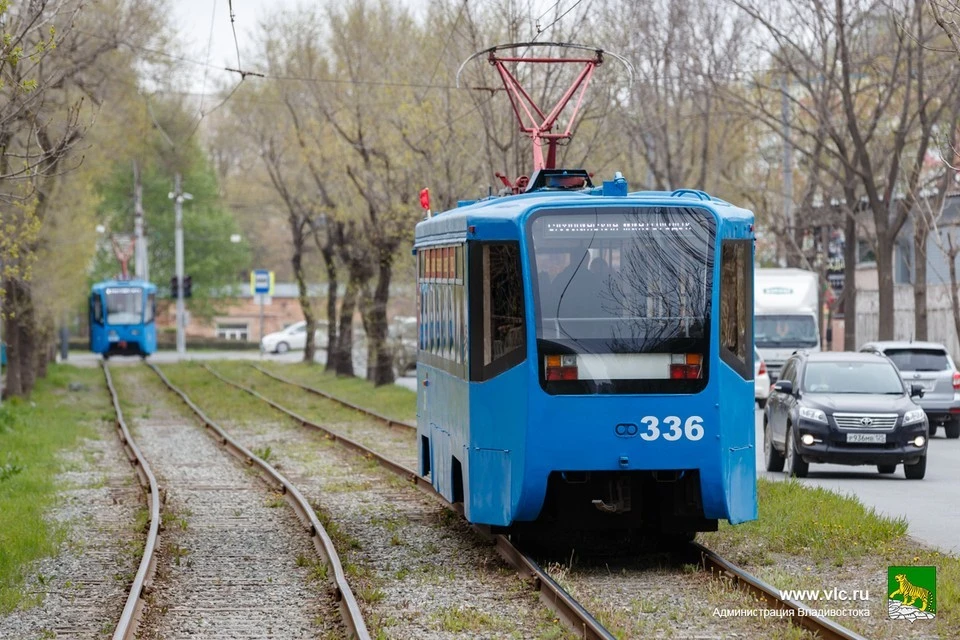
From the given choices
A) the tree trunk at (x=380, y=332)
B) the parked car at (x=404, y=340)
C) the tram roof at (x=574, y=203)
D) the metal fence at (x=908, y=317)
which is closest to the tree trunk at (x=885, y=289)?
the metal fence at (x=908, y=317)

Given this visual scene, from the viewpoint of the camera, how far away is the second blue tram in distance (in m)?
11.8

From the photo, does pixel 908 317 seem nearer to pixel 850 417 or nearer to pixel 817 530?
pixel 850 417

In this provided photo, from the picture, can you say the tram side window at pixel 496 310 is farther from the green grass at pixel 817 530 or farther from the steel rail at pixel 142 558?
the steel rail at pixel 142 558

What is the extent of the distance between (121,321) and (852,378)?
151 ft

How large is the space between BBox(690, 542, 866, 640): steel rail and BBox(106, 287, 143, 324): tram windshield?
5198 centimetres

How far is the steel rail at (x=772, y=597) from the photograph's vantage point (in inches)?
353

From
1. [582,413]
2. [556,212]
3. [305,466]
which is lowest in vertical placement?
[305,466]

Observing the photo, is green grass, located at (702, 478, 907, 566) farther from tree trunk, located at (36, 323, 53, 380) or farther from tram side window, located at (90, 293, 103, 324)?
tram side window, located at (90, 293, 103, 324)

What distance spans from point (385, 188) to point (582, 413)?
25.4 metres

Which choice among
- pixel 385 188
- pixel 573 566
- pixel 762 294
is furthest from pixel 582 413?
pixel 762 294

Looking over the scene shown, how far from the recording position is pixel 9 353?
1500 inches

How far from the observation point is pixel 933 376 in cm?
2828

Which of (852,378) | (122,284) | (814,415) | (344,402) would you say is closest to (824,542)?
(814,415)

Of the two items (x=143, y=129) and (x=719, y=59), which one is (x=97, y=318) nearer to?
(x=143, y=129)
